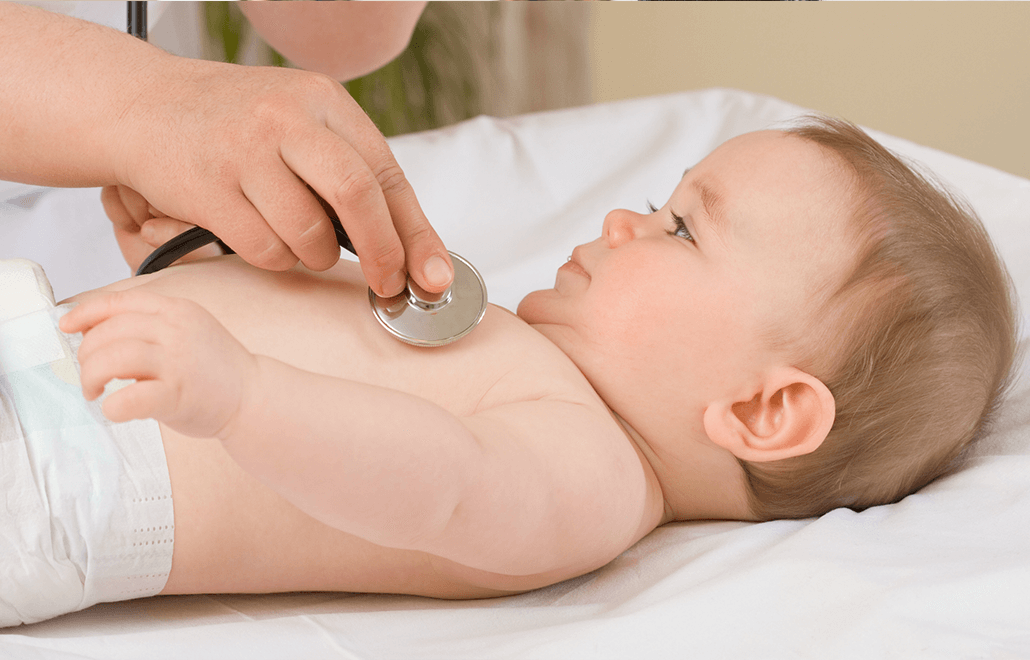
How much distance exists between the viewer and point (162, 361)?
0.55m

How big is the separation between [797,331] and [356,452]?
0.53 m

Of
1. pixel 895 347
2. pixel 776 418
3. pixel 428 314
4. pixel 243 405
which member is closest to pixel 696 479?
pixel 776 418

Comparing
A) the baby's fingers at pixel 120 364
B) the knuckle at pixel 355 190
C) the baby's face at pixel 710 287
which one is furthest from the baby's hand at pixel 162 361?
the baby's face at pixel 710 287

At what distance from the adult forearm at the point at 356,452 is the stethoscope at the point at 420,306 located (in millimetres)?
170

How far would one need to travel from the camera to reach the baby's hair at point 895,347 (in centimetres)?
93

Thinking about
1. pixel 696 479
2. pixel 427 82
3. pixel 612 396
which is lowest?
pixel 696 479

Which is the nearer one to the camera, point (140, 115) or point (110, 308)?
point (110, 308)

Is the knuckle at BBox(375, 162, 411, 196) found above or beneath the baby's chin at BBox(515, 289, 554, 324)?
above

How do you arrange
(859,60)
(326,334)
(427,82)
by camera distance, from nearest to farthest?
(326,334)
(859,60)
(427,82)

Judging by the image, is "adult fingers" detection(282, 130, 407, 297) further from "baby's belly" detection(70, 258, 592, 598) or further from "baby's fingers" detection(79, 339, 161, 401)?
"baby's fingers" detection(79, 339, 161, 401)

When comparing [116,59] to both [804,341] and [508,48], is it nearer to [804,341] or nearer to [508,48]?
[804,341]

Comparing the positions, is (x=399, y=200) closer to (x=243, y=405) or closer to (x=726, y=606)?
(x=243, y=405)

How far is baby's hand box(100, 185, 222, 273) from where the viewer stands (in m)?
0.96

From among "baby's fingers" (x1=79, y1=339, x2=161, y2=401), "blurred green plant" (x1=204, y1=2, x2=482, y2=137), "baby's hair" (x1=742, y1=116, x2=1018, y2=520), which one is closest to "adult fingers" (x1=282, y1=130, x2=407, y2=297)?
"baby's fingers" (x1=79, y1=339, x2=161, y2=401)
